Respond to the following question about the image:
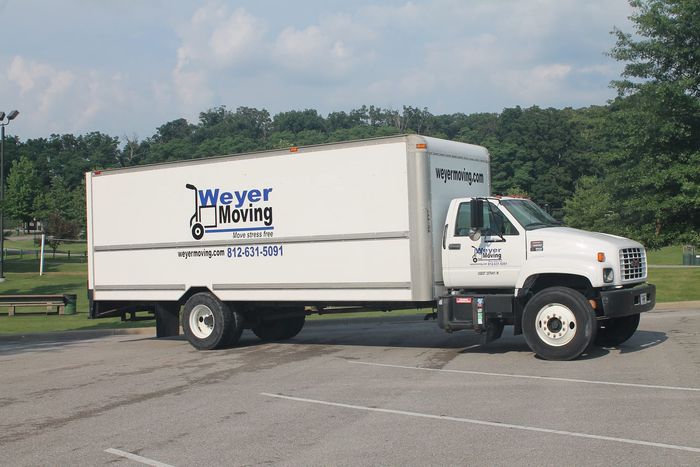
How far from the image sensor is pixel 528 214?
41.8 ft

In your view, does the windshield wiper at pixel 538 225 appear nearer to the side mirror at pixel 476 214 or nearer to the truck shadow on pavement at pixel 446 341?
the side mirror at pixel 476 214

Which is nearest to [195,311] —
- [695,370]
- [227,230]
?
[227,230]

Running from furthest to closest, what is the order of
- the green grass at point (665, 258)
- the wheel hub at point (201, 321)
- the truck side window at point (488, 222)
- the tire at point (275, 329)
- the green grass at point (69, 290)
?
the green grass at point (665, 258) < the green grass at point (69, 290) < the tire at point (275, 329) < the wheel hub at point (201, 321) < the truck side window at point (488, 222)

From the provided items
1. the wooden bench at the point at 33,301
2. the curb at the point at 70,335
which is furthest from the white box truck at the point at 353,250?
the wooden bench at the point at 33,301

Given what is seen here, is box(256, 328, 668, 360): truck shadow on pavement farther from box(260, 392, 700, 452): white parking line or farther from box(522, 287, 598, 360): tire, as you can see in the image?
box(260, 392, 700, 452): white parking line

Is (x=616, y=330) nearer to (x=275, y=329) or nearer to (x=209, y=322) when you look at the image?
(x=275, y=329)

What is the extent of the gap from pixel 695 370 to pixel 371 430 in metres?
5.06

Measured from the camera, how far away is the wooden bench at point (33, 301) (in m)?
24.8

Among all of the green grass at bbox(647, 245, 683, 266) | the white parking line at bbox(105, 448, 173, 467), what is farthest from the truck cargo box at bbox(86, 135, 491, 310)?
the green grass at bbox(647, 245, 683, 266)

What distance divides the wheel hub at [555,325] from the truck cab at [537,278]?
14mm

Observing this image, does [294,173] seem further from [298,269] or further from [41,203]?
[41,203]

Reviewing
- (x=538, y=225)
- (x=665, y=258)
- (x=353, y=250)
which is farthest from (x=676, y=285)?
(x=665, y=258)

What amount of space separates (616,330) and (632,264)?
1.52 metres

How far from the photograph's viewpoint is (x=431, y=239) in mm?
12672
